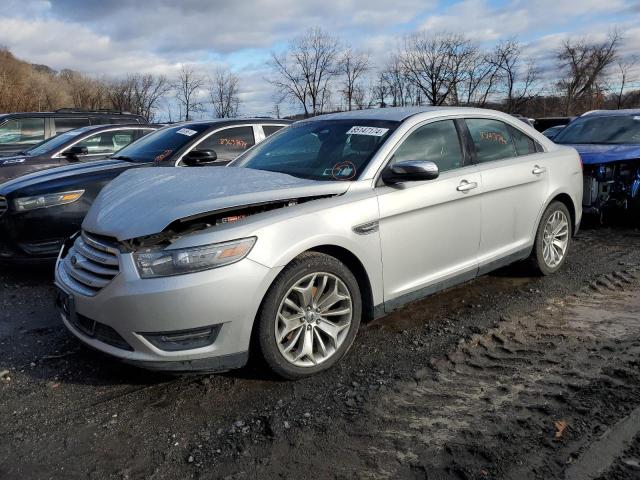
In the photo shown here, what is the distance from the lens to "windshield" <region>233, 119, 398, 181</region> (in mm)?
3795

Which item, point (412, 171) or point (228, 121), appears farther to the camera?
point (228, 121)

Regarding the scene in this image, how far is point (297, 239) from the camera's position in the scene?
3.11 m

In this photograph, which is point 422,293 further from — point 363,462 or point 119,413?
point 119,413

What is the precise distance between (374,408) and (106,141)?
6.79 m

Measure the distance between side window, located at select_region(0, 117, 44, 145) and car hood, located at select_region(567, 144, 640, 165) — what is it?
9.82 m

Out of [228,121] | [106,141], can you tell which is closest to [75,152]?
[106,141]

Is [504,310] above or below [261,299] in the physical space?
below

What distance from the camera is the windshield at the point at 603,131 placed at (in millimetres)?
7879

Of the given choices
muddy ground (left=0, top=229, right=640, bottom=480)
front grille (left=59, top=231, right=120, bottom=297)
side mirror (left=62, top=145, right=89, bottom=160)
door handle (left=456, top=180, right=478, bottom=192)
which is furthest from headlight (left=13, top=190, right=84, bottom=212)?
door handle (left=456, top=180, right=478, bottom=192)

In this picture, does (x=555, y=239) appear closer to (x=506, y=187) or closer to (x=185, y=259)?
(x=506, y=187)

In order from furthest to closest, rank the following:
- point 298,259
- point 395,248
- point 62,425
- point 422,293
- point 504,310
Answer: point 504,310, point 422,293, point 395,248, point 298,259, point 62,425

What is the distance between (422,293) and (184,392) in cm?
177

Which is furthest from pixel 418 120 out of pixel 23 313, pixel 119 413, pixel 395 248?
pixel 23 313

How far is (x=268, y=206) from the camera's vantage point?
3252mm
